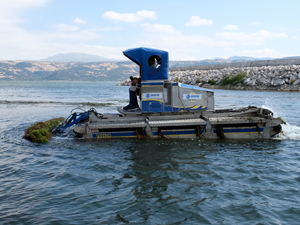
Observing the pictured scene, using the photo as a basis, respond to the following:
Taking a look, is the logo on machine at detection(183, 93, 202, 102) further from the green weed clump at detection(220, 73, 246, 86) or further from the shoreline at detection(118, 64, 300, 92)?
the green weed clump at detection(220, 73, 246, 86)

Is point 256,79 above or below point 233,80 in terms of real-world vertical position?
above

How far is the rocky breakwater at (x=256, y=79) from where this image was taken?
152ft

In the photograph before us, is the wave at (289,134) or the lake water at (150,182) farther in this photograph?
the wave at (289,134)

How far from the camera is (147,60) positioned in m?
13.4

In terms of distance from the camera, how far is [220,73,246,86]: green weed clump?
54.0 metres

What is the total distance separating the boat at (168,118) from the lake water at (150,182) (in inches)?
17.8

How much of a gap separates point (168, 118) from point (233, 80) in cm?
4455

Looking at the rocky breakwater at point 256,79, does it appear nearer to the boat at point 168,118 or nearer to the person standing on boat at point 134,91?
the boat at point 168,118

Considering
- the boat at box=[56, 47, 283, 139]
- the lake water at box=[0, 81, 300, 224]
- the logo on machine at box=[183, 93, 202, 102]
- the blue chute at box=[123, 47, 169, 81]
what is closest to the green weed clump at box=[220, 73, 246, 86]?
the boat at box=[56, 47, 283, 139]

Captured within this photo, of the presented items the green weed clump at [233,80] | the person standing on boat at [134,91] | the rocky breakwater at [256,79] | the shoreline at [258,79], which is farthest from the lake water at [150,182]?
the green weed clump at [233,80]

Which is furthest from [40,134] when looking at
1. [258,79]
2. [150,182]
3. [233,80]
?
[233,80]

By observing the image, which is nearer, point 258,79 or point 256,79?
point 258,79

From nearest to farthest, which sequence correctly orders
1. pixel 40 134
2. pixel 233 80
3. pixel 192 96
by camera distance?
pixel 40 134
pixel 192 96
pixel 233 80

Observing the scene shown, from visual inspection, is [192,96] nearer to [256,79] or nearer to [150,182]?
[150,182]
